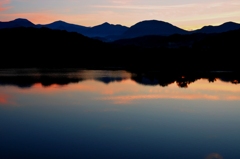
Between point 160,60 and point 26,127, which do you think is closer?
point 26,127

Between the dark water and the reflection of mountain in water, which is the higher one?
the reflection of mountain in water

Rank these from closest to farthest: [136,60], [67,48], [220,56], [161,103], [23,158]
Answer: [23,158]
[161,103]
[220,56]
[136,60]
[67,48]

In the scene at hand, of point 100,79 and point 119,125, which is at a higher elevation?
point 100,79

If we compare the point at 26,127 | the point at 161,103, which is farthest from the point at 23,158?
the point at 161,103

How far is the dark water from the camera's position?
449 inches

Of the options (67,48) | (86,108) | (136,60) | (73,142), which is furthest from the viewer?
(67,48)

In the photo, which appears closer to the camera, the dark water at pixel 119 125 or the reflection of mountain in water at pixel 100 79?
the dark water at pixel 119 125

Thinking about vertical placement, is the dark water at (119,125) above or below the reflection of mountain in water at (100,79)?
below

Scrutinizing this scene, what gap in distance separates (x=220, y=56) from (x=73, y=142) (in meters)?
76.1

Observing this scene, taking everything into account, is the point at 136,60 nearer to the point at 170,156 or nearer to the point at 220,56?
the point at 220,56

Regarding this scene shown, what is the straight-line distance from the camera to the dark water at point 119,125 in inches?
449

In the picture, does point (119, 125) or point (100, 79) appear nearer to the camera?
point (119, 125)

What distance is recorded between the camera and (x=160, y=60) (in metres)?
86.2

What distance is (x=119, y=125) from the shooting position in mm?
15352
